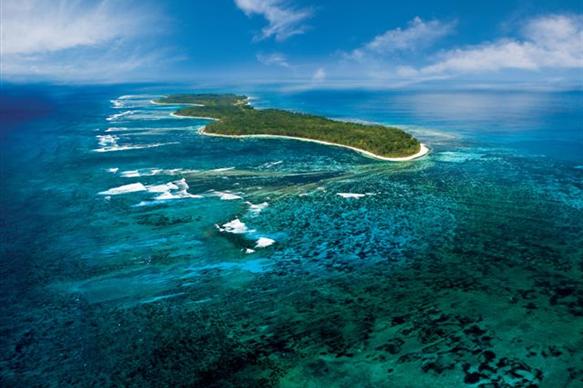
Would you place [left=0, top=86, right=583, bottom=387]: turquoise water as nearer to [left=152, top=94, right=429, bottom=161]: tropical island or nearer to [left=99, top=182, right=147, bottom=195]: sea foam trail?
[left=99, top=182, right=147, bottom=195]: sea foam trail

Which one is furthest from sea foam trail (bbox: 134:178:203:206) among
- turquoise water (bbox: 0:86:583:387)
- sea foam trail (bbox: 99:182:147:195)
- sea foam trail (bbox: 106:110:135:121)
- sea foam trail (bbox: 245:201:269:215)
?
sea foam trail (bbox: 106:110:135:121)

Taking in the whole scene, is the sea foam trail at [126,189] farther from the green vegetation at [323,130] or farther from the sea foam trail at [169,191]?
the green vegetation at [323,130]

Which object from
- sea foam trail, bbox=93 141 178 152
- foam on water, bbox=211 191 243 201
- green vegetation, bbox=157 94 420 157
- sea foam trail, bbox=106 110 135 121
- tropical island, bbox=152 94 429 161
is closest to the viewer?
foam on water, bbox=211 191 243 201

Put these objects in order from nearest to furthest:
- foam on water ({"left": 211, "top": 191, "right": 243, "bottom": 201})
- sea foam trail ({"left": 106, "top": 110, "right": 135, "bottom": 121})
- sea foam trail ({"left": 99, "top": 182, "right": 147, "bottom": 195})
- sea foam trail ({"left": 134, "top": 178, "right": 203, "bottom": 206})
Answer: sea foam trail ({"left": 134, "top": 178, "right": 203, "bottom": 206}), foam on water ({"left": 211, "top": 191, "right": 243, "bottom": 201}), sea foam trail ({"left": 99, "top": 182, "right": 147, "bottom": 195}), sea foam trail ({"left": 106, "top": 110, "right": 135, "bottom": 121})

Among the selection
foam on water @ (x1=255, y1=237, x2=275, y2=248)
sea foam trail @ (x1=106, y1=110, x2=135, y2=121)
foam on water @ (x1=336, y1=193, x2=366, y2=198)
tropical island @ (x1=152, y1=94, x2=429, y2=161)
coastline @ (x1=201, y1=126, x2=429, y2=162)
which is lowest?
sea foam trail @ (x1=106, y1=110, x2=135, y2=121)

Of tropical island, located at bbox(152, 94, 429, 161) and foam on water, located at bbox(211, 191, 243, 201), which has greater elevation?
tropical island, located at bbox(152, 94, 429, 161)

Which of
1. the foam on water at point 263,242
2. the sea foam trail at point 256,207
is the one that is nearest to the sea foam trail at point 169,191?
the sea foam trail at point 256,207

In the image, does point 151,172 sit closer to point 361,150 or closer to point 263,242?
point 263,242

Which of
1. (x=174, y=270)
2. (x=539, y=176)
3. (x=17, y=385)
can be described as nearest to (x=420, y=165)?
(x=539, y=176)

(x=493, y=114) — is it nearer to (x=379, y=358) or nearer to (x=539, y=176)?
(x=539, y=176)
